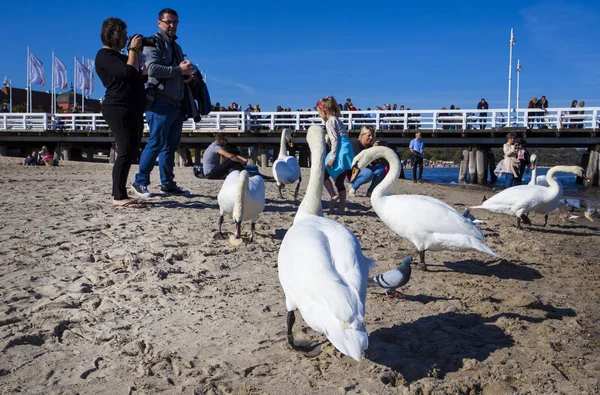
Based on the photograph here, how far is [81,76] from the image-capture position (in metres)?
44.4

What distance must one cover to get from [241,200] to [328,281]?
311 cm

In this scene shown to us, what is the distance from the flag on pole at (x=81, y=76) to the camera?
1725 inches

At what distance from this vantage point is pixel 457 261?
19.8 feet

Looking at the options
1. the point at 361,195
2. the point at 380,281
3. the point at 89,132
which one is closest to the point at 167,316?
the point at 380,281

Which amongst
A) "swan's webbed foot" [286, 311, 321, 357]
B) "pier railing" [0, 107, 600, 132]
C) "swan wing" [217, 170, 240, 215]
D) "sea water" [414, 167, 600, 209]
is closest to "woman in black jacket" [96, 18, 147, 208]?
"swan wing" [217, 170, 240, 215]

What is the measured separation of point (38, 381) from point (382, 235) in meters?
4.84

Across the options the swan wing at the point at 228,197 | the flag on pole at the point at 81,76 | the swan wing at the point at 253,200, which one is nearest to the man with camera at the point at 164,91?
the swan wing at the point at 228,197

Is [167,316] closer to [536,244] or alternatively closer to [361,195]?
[536,244]

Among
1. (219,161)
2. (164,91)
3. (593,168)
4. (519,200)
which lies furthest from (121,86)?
(593,168)

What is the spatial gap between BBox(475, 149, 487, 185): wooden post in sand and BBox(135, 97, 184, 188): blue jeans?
22216mm

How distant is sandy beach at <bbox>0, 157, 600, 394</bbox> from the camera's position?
3.07 meters

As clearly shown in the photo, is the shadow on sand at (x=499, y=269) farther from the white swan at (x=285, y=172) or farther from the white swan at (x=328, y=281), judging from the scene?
the white swan at (x=285, y=172)

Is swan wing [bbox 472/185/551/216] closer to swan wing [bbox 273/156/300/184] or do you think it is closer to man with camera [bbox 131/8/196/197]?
swan wing [bbox 273/156/300/184]

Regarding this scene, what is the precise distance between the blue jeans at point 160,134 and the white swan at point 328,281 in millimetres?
4174
